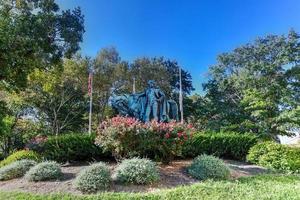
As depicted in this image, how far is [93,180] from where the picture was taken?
7.36 metres

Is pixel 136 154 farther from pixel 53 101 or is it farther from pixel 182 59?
pixel 182 59

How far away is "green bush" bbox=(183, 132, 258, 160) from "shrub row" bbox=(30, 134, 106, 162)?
3.28 meters

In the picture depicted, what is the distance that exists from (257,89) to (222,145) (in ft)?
→ 38.0

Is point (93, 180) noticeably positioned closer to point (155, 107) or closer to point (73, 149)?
point (73, 149)

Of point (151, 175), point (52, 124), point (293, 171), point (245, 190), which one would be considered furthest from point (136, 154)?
point (52, 124)

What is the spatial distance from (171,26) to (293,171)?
9902 mm

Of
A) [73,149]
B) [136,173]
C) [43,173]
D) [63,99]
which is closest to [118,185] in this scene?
[136,173]

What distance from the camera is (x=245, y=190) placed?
710 centimetres

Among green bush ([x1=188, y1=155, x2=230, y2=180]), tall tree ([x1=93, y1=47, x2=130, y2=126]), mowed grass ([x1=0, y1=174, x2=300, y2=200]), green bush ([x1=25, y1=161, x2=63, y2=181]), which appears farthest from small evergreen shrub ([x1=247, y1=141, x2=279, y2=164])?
tall tree ([x1=93, y1=47, x2=130, y2=126])

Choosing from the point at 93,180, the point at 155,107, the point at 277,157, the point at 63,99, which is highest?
the point at 63,99

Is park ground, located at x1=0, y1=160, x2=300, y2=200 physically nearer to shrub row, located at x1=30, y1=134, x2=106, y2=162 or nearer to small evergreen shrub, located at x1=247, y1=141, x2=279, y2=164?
shrub row, located at x1=30, y1=134, x2=106, y2=162

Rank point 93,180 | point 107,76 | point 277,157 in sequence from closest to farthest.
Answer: point 93,180, point 277,157, point 107,76

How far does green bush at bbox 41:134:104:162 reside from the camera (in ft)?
36.4

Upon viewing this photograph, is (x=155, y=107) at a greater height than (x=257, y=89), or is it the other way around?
(x=257, y=89)
